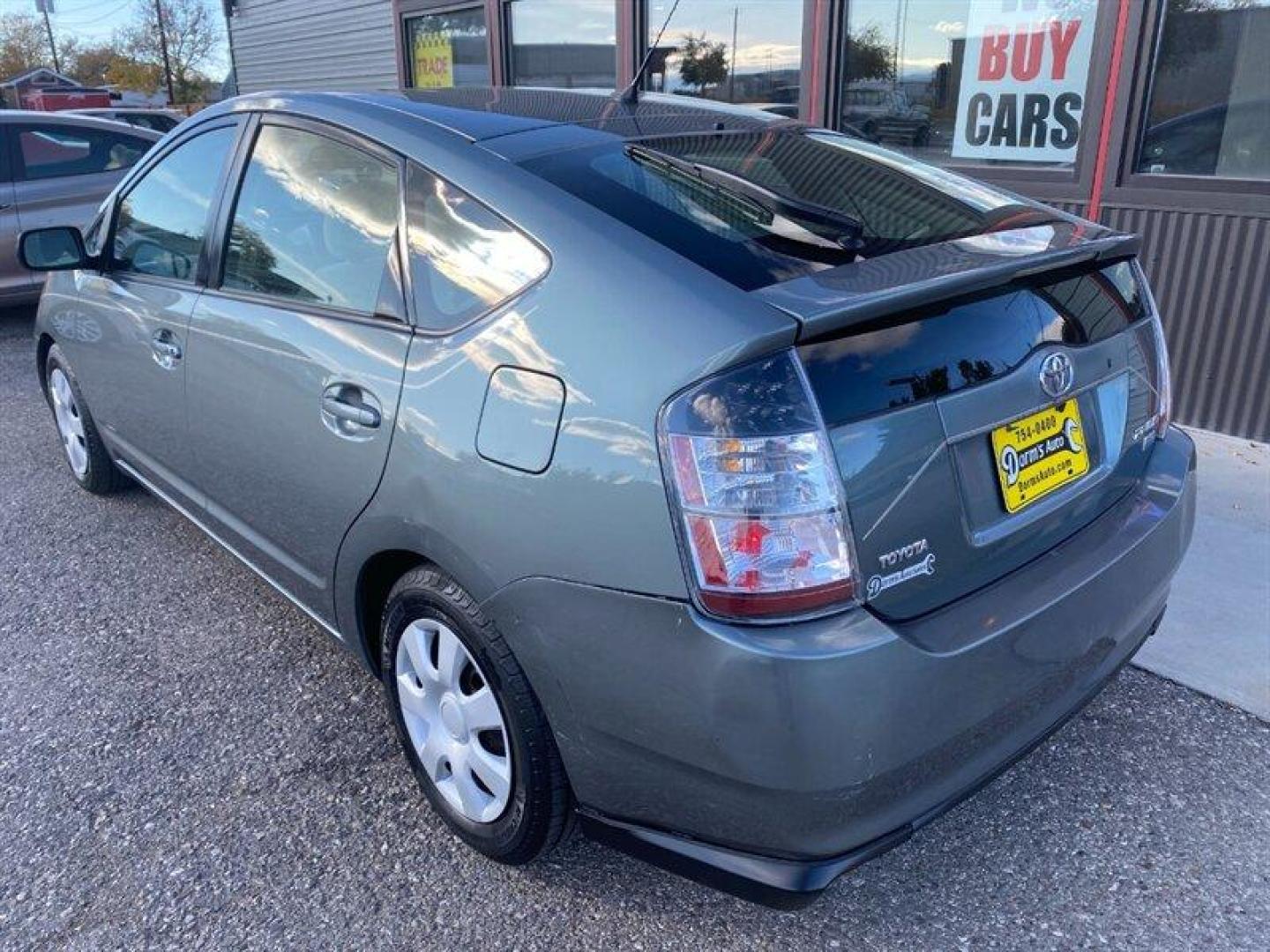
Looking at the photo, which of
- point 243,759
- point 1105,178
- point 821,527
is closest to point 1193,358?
point 1105,178

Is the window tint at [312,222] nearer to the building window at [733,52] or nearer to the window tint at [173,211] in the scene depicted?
the window tint at [173,211]

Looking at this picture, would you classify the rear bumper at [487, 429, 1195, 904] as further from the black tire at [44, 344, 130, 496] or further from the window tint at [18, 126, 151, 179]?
the window tint at [18, 126, 151, 179]

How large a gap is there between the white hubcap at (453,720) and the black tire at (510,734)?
28mm

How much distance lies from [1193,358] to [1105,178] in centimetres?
97

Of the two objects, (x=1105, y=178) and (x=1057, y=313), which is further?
(x=1105, y=178)

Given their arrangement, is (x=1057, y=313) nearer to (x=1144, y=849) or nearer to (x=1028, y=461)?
(x=1028, y=461)

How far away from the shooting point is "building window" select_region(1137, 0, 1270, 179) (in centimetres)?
451

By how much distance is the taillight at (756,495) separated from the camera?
1.63 metres

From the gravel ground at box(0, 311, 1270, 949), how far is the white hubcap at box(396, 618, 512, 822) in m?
0.19

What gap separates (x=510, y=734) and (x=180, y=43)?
54.5 m

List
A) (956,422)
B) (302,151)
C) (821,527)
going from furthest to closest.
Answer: (302,151)
(956,422)
(821,527)

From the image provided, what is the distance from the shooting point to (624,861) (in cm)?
233

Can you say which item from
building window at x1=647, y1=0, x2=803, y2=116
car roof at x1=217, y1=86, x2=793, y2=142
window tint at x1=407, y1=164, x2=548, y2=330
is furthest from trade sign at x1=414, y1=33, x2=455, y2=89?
window tint at x1=407, y1=164, x2=548, y2=330

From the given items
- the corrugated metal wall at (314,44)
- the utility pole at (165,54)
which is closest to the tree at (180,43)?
the utility pole at (165,54)
